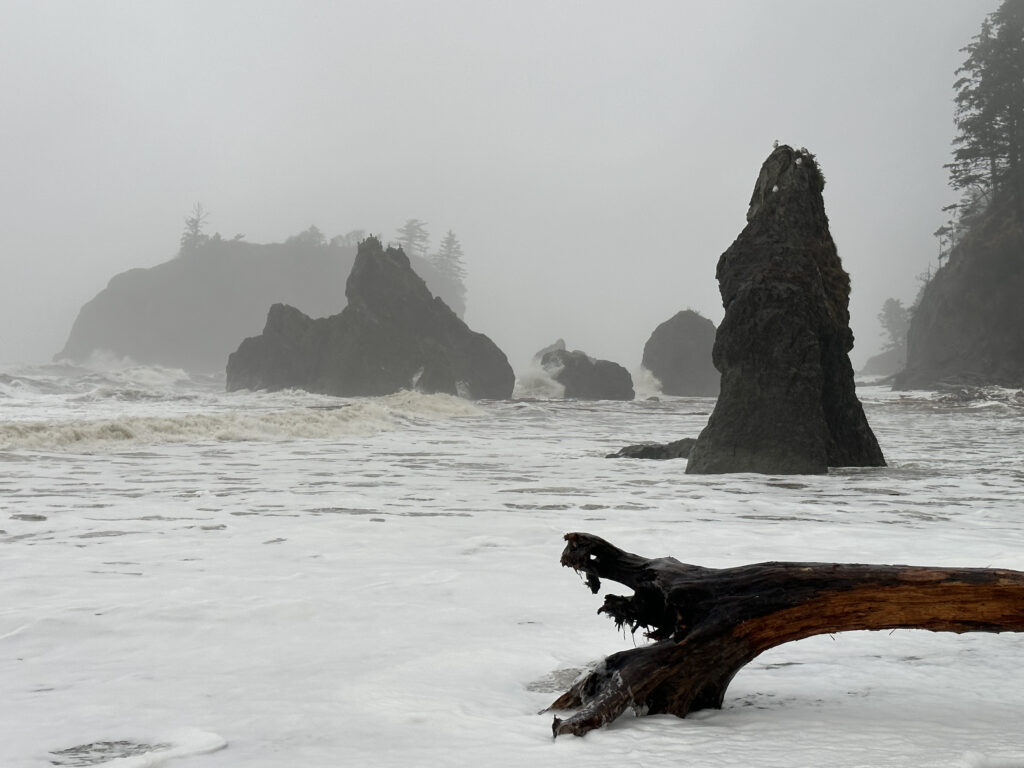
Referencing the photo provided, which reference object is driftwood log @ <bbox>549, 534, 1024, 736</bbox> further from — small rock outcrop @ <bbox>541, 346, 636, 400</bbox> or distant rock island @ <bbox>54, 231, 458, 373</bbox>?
distant rock island @ <bbox>54, 231, 458, 373</bbox>

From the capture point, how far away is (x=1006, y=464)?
973 centimetres

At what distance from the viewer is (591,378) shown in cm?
4484

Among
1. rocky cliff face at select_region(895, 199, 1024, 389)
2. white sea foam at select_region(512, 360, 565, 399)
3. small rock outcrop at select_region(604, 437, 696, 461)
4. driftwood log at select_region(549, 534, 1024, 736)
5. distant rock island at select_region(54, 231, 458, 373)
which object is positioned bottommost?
small rock outcrop at select_region(604, 437, 696, 461)

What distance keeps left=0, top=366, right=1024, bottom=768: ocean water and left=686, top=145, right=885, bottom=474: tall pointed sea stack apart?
0.60 metres

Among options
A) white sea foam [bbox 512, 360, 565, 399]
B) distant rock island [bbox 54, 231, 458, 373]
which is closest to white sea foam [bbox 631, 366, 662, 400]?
white sea foam [bbox 512, 360, 565, 399]

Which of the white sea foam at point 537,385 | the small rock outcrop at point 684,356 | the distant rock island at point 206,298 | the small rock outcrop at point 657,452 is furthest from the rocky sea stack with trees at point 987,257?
the distant rock island at point 206,298

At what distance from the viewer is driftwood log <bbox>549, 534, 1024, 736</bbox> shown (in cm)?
211

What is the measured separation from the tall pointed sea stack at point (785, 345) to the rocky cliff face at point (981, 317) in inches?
1180

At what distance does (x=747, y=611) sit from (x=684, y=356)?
166ft

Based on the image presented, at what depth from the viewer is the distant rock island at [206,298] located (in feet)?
334

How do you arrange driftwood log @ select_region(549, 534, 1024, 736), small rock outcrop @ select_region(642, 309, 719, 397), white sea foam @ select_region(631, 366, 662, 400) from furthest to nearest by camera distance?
1. white sea foam @ select_region(631, 366, 662, 400)
2. small rock outcrop @ select_region(642, 309, 719, 397)
3. driftwood log @ select_region(549, 534, 1024, 736)

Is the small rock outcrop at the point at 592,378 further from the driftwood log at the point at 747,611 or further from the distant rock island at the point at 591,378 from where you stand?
the driftwood log at the point at 747,611

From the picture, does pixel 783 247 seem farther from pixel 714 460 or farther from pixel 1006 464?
pixel 1006 464

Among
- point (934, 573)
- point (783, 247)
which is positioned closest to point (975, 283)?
point (783, 247)
